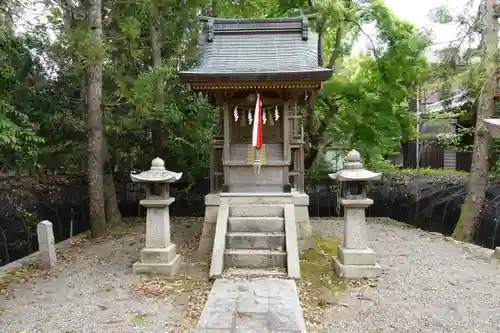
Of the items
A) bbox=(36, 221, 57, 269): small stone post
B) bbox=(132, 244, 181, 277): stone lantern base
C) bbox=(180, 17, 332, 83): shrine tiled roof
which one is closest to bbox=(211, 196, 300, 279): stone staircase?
bbox=(132, 244, 181, 277): stone lantern base

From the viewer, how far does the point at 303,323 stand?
16.5 ft

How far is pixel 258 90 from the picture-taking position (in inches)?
354

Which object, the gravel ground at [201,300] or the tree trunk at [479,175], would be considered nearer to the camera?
the gravel ground at [201,300]

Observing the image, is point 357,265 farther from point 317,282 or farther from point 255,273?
point 255,273

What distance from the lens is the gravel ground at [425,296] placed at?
5.11m

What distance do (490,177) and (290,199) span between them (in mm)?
7376

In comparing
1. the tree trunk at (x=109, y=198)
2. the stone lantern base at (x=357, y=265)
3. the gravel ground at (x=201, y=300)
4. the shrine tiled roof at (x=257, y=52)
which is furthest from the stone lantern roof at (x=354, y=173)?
the tree trunk at (x=109, y=198)

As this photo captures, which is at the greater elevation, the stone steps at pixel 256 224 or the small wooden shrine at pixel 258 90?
the small wooden shrine at pixel 258 90

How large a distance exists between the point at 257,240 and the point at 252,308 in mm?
2243

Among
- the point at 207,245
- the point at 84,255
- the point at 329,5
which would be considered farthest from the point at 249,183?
the point at 329,5

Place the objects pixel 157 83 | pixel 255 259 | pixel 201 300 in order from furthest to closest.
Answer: pixel 157 83, pixel 255 259, pixel 201 300

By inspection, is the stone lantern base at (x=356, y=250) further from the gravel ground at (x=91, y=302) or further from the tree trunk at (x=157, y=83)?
the tree trunk at (x=157, y=83)

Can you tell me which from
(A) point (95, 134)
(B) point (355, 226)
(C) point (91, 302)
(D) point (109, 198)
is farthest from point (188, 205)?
(C) point (91, 302)

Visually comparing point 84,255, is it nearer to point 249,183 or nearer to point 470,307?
point 249,183
